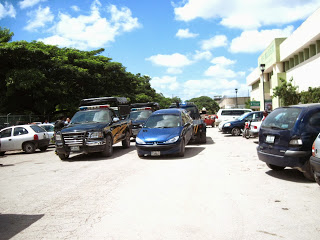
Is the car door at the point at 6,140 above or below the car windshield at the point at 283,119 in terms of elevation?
below

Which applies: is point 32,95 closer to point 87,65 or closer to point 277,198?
point 87,65

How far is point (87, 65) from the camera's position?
4053 cm

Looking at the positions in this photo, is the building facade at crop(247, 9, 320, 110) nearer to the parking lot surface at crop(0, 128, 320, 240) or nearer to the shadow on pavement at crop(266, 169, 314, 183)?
the shadow on pavement at crop(266, 169, 314, 183)

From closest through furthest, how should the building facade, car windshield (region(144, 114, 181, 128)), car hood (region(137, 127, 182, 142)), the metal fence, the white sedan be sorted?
car hood (region(137, 127, 182, 142)), car windshield (region(144, 114, 181, 128)), the white sedan, the metal fence, the building facade

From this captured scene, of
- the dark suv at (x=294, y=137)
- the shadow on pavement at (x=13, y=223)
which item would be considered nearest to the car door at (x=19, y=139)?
the shadow on pavement at (x=13, y=223)

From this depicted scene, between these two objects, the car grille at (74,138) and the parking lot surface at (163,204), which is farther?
the car grille at (74,138)

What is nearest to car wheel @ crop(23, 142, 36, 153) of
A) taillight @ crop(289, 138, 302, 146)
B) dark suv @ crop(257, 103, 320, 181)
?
dark suv @ crop(257, 103, 320, 181)

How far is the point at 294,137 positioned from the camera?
22.2ft

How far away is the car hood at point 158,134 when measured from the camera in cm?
1097


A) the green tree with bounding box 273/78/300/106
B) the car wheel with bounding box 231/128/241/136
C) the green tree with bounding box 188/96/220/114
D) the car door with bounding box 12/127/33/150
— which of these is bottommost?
the car wheel with bounding box 231/128/241/136

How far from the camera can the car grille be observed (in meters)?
11.6

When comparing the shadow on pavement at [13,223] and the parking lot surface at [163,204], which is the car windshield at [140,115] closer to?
the parking lot surface at [163,204]

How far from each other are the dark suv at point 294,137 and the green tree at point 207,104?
451 feet

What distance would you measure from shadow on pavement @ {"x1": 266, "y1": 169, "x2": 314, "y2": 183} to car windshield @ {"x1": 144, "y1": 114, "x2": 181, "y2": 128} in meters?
4.95
